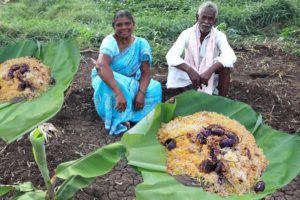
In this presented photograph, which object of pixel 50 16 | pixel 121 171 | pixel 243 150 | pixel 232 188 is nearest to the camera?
pixel 232 188

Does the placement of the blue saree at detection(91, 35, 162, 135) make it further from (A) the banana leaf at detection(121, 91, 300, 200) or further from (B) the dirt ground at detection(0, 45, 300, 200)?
(A) the banana leaf at detection(121, 91, 300, 200)

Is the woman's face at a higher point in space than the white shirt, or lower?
higher

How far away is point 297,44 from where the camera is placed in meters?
6.39

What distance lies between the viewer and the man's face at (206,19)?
4.13m

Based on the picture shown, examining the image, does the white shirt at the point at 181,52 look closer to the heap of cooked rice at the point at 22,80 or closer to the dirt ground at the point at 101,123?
the dirt ground at the point at 101,123

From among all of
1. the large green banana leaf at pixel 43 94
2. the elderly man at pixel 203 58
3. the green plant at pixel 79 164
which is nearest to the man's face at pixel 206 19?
the elderly man at pixel 203 58

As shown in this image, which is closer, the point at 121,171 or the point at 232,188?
the point at 232,188

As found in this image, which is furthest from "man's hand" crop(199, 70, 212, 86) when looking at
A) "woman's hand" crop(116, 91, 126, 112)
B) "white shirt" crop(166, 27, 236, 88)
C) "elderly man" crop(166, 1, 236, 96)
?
"woman's hand" crop(116, 91, 126, 112)

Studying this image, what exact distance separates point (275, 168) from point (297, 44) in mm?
4022

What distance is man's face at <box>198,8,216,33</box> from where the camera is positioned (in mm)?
4129

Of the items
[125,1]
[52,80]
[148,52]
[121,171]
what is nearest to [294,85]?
[148,52]

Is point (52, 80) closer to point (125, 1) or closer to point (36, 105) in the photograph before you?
point (36, 105)

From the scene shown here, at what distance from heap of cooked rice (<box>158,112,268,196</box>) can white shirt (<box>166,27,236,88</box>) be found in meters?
1.33

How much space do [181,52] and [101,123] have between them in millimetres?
950
